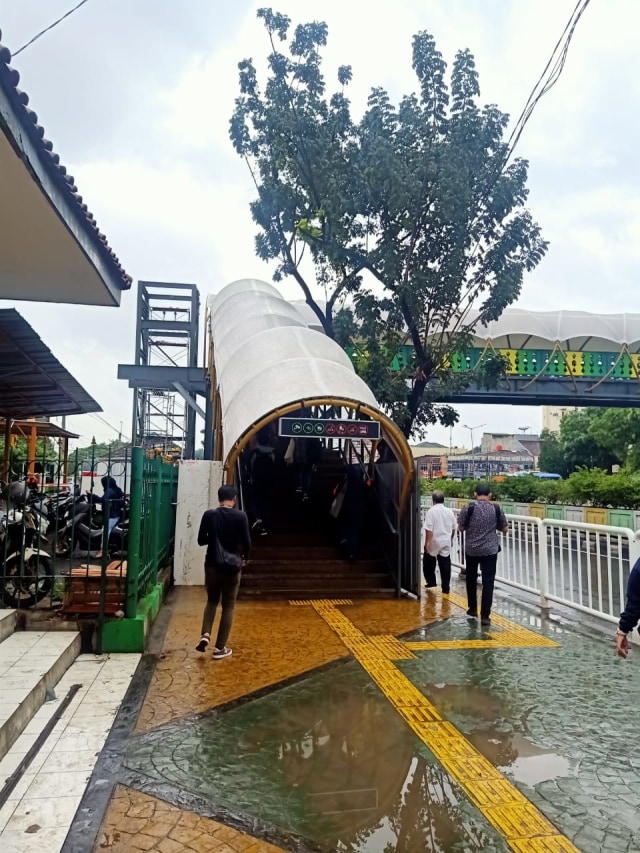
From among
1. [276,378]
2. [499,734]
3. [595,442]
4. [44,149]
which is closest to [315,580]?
[276,378]

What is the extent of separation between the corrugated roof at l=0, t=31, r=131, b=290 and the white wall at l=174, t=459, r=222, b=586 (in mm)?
4564

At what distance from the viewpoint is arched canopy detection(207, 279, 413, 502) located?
811 cm

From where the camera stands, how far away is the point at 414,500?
8648 millimetres

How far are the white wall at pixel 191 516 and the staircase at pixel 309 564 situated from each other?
0.88 m

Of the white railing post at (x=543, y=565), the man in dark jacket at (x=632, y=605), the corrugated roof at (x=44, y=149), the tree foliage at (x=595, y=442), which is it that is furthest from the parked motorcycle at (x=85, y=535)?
the tree foliage at (x=595, y=442)

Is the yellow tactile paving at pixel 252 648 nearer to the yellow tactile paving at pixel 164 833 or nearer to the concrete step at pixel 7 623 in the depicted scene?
the yellow tactile paving at pixel 164 833

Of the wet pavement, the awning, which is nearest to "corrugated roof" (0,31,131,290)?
the wet pavement

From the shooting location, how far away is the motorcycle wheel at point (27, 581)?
5.78 m

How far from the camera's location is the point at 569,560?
752cm

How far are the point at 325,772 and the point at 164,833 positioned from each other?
96cm

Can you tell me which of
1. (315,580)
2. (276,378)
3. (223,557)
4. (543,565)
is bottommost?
(315,580)

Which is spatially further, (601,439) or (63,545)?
(601,439)

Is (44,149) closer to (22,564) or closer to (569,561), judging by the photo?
(22,564)

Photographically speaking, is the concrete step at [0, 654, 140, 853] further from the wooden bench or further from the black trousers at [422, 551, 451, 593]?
the black trousers at [422, 551, 451, 593]
